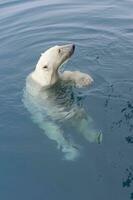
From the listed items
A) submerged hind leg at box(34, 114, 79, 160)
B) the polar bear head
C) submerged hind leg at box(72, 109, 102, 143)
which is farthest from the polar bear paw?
submerged hind leg at box(34, 114, 79, 160)

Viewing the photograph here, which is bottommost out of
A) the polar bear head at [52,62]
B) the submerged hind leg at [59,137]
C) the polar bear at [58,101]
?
the submerged hind leg at [59,137]

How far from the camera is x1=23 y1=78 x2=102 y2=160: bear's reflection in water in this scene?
830 centimetres

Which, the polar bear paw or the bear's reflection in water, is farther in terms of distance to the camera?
the polar bear paw

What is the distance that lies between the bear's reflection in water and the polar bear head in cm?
17

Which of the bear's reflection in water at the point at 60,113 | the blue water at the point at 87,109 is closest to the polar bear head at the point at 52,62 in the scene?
the bear's reflection in water at the point at 60,113

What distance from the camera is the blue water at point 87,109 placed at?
7445mm

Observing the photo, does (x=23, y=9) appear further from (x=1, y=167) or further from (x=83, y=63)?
(x=1, y=167)

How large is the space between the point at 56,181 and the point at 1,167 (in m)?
1.15

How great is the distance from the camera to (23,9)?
15.9 metres

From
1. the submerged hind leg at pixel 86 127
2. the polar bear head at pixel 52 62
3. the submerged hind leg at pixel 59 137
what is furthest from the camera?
the polar bear head at pixel 52 62

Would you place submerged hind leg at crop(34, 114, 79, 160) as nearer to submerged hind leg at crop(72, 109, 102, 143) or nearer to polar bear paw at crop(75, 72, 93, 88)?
submerged hind leg at crop(72, 109, 102, 143)

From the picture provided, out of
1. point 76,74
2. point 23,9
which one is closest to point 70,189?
point 76,74

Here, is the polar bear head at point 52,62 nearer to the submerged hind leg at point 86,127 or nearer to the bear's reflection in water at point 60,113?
the bear's reflection in water at point 60,113

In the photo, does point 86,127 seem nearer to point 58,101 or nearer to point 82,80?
point 58,101
